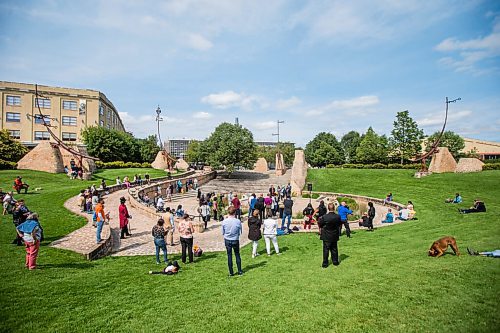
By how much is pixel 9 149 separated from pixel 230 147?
92.0 ft

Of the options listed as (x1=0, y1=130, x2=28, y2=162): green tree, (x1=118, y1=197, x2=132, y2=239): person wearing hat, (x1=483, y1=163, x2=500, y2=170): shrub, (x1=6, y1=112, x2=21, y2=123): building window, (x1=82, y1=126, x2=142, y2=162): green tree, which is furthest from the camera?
(x1=6, y1=112, x2=21, y2=123): building window

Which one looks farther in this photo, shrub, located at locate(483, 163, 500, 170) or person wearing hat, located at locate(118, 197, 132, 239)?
shrub, located at locate(483, 163, 500, 170)

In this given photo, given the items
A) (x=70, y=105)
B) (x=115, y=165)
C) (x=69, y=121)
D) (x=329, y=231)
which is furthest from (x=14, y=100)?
(x=329, y=231)

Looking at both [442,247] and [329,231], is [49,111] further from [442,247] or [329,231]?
[442,247]

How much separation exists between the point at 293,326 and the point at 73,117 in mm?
66671

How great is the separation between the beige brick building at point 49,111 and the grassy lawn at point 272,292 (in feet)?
172

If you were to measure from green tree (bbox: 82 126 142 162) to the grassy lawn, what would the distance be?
128ft

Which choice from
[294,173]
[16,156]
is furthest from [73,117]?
[294,173]

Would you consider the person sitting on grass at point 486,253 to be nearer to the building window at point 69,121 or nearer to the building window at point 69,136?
the building window at point 69,136

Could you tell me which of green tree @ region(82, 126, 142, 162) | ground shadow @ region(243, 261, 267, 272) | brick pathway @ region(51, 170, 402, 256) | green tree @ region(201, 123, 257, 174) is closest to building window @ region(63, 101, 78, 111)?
green tree @ region(82, 126, 142, 162)

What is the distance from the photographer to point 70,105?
58.9 m

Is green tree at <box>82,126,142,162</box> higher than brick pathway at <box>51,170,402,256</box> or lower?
higher

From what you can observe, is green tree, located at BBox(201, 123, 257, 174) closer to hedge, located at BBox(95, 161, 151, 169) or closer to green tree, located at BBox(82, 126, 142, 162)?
hedge, located at BBox(95, 161, 151, 169)

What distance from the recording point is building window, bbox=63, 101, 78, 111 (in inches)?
2299
